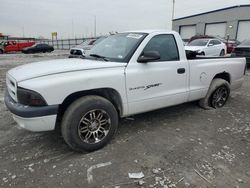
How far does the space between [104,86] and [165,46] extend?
153cm

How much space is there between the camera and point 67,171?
2.79 meters

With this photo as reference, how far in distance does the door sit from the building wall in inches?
1268

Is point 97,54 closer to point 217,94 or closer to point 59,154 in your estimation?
point 59,154

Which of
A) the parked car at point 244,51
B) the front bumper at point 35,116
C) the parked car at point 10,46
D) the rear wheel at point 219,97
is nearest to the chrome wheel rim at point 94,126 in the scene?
the front bumper at point 35,116

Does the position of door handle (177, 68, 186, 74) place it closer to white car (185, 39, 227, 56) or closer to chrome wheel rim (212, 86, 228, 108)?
chrome wheel rim (212, 86, 228, 108)

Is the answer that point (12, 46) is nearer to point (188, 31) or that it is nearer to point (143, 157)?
point (188, 31)

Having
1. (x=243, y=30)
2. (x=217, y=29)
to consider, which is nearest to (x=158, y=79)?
(x=243, y=30)

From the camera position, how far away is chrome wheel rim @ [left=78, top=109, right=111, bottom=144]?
3083 millimetres

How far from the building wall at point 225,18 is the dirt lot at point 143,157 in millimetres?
32288

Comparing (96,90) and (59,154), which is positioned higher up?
(96,90)

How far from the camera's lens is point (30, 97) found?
8.74 feet

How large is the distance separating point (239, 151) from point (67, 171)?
2.57 meters

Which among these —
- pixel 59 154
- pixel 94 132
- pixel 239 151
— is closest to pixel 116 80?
pixel 94 132

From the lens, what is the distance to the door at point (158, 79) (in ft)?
11.2
